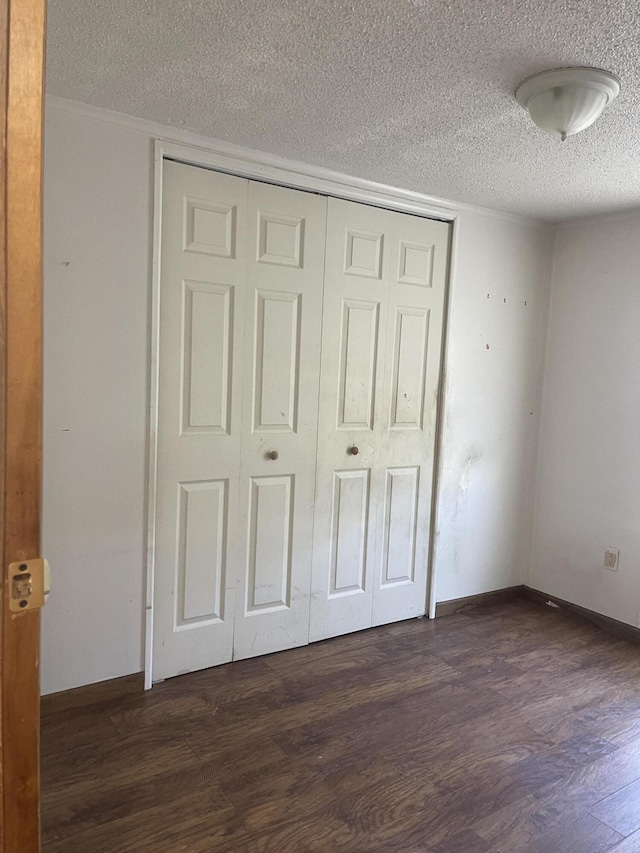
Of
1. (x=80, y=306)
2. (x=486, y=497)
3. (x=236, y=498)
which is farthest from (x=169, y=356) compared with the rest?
(x=486, y=497)

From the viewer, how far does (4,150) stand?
0.73 metres

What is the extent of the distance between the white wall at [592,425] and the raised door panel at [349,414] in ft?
3.95

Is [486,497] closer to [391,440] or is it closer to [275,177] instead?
[391,440]

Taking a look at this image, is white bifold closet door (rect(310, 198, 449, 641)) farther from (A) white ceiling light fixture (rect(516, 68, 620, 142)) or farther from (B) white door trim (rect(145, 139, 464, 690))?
(A) white ceiling light fixture (rect(516, 68, 620, 142))

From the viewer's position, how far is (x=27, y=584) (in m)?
0.78

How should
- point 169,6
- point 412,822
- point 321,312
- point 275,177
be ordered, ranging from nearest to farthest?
point 169,6
point 412,822
point 275,177
point 321,312

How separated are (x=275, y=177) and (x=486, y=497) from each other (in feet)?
6.77

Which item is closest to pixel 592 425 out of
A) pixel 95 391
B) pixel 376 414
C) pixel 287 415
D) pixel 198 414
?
pixel 376 414

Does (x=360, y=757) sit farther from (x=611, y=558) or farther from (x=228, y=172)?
(x=228, y=172)

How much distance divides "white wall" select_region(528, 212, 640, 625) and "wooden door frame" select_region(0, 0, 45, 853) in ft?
10.2

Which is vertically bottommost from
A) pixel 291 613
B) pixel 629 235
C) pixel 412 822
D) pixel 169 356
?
pixel 412 822

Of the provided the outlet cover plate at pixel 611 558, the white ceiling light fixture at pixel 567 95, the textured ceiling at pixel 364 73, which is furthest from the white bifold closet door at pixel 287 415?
the white ceiling light fixture at pixel 567 95

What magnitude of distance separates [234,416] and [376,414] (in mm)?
779

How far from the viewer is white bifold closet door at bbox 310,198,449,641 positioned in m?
2.88
